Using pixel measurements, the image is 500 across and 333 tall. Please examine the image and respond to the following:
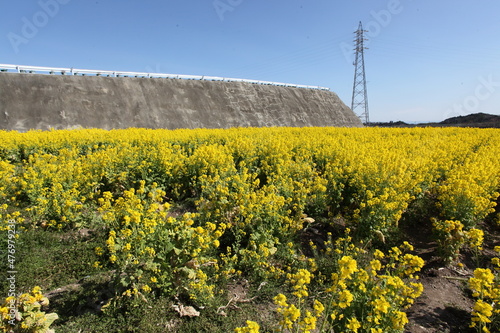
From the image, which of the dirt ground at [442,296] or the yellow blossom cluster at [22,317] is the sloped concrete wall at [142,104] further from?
the dirt ground at [442,296]

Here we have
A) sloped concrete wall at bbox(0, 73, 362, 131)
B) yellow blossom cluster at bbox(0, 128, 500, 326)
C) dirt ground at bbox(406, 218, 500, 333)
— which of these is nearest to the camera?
yellow blossom cluster at bbox(0, 128, 500, 326)

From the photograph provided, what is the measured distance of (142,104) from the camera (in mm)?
22969

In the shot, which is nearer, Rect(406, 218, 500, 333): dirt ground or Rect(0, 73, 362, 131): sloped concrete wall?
Rect(406, 218, 500, 333): dirt ground

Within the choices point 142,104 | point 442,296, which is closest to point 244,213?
point 442,296

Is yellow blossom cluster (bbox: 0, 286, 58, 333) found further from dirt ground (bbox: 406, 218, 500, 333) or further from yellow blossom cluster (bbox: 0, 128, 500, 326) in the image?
dirt ground (bbox: 406, 218, 500, 333)

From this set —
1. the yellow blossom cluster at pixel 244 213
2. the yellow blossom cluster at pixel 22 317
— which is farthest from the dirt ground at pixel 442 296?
the yellow blossom cluster at pixel 22 317

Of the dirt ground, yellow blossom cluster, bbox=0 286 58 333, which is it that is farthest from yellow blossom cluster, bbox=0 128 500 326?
yellow blossom cluster, bbox=0 286 58 333

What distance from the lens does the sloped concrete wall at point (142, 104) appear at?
58.8 ft

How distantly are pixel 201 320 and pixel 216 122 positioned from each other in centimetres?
2378

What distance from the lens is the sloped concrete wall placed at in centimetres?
1792

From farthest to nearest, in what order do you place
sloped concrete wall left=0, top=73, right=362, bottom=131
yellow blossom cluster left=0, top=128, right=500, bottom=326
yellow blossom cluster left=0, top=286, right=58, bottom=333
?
1. sloped concrete wall left=0, top=73, right=362, bottom=131
2. yellow blossom cluster left=0, top=128, right=500, bottom=326
3. yellow blossom cluster left=0, top=286, right=58, bottom=333

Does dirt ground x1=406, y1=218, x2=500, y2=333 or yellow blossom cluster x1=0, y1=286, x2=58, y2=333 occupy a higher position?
yellow blossom cluster x1=0, y1=286, x2=58, y2=333

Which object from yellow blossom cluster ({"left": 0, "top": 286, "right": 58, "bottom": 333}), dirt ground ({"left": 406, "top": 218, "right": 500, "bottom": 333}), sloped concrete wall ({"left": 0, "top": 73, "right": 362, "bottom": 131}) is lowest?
dirt ground ({"left": 406, "top": 218, "right": 500, "bottom": 333})

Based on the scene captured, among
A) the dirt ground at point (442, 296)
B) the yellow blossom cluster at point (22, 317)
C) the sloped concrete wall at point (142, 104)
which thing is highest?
the sloped concrete wall at point (142, 104)
